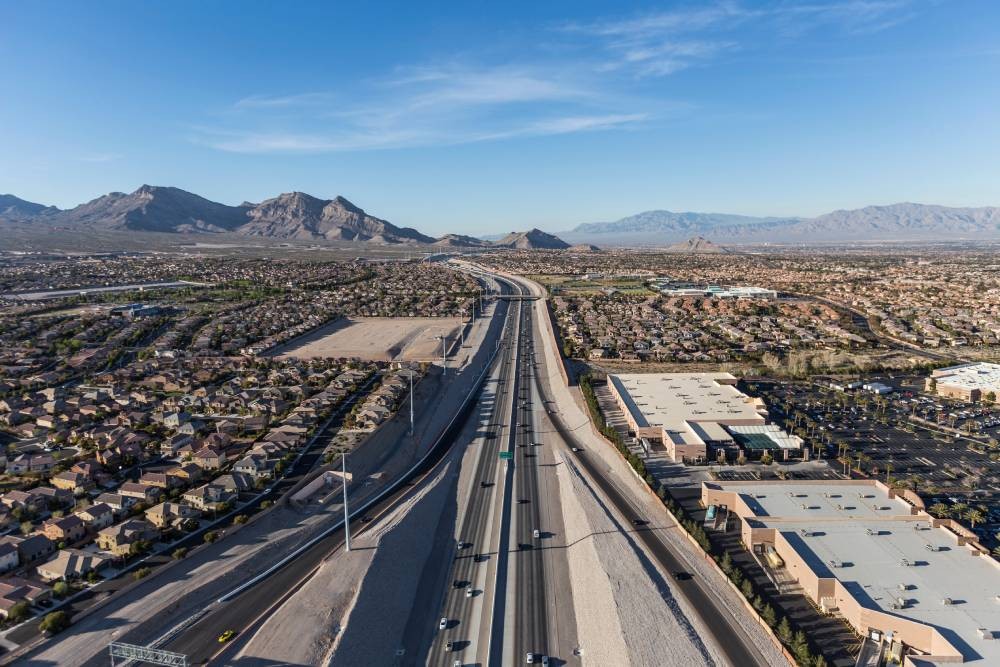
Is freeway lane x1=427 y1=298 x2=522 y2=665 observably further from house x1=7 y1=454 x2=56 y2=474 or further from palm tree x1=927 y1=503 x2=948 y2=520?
house x1=7 y1=454 x2=56 y2=474

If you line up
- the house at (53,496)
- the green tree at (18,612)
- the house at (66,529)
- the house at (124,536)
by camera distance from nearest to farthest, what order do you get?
the green tree at (18,612) → the house at (124,536) → the house at (66,529) → the house at (53,496)

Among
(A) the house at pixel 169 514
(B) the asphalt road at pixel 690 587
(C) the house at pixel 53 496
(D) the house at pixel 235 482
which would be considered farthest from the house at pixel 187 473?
(B) the asphalt road at pixel 690 587

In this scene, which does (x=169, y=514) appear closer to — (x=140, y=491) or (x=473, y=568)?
(x=140, y=491)

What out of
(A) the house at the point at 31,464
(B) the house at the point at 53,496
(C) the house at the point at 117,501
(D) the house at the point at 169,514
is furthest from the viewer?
(A) the house at the point at 31,464

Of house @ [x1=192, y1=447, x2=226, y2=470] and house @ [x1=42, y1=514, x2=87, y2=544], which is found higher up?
house @ [x1=192, y1=447, x2=226, y2=470]

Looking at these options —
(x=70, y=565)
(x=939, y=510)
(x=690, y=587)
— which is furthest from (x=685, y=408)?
(x=70, y=565)

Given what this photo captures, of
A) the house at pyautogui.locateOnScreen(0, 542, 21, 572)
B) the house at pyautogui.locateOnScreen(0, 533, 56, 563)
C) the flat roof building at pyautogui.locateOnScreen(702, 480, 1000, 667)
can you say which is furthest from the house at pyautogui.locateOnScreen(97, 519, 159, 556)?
the flat roof building at pyautogui.locateOnScreen(702, 480, 1000, 667)

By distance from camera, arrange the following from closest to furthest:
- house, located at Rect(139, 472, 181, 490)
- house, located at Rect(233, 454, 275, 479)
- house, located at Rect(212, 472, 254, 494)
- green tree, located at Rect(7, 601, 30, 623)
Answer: green tree, located at Rect(7, 601, 30, 623)
house, located at Rect(212, 472, 254, 494)
house, located at Rect(139, 472, 181, 490)
house, located at Rect(233, 454, 275, 479)

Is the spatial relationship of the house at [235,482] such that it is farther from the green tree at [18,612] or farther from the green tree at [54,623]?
the green tree at [54,623]
